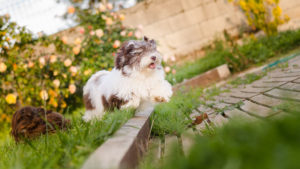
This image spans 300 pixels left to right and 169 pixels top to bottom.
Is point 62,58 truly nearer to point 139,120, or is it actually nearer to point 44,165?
point 139,120

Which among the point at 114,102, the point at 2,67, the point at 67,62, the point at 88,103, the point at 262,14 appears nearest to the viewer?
the point at 114,102

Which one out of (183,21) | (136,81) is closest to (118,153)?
(136,81)

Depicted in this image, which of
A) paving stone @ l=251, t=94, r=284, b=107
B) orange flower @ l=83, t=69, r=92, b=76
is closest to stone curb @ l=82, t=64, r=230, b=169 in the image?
paving stone @ l=251, t=94, r=284, b=107

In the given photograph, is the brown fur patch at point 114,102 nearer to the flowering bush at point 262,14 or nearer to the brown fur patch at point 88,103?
the brown fur patch at point 88,103

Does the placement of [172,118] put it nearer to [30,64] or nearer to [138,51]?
[138,51]

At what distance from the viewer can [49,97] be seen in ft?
20.9

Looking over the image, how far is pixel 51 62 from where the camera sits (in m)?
6.42

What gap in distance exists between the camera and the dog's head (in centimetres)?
349

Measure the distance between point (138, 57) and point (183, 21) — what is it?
18.1 feet

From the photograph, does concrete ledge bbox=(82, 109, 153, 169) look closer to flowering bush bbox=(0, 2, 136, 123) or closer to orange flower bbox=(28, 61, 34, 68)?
flowering bush bbox=(0, 2, 136, 123)

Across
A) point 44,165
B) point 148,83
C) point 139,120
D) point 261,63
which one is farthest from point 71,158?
point 261,63

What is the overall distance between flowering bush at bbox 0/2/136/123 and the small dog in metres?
2.23

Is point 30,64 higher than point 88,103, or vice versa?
point 30,64

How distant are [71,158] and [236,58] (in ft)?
18.0
